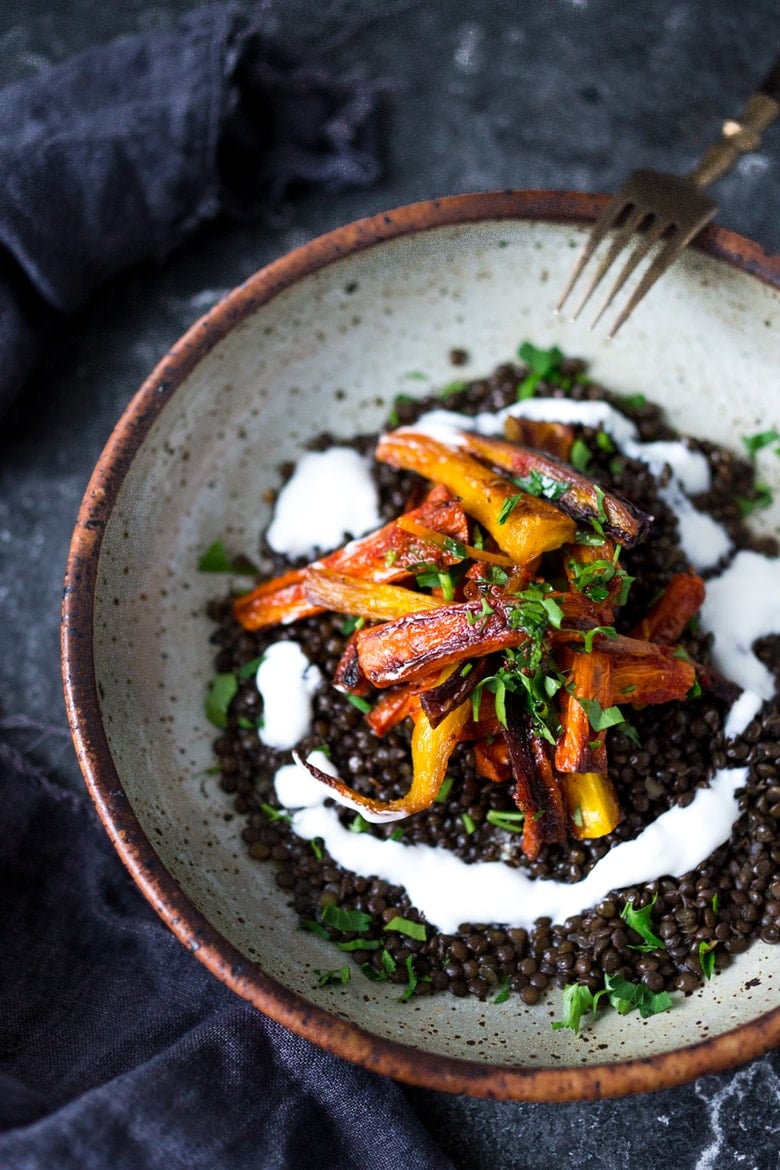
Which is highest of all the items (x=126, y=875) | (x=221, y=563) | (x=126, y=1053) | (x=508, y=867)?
(x=221, y=563)

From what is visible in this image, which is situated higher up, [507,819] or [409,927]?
[507,819]

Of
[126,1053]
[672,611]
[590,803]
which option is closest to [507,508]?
[672,611]

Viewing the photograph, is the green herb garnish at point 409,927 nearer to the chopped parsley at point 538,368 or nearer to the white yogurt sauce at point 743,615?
the white yogurt sauce at point 743,615

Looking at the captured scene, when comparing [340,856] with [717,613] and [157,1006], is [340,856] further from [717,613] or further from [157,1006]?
[717,613]

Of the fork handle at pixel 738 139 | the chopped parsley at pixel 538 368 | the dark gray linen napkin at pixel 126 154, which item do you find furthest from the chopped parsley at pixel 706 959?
the dark gray linen napkin at pixel 126 154

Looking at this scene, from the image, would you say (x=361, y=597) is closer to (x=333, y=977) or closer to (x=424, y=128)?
(x=333, y=977)

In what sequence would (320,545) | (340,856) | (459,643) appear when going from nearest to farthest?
(459,643), (340,856), (320,545)

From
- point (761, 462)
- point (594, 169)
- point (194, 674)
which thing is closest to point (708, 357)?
point (761, 462)
